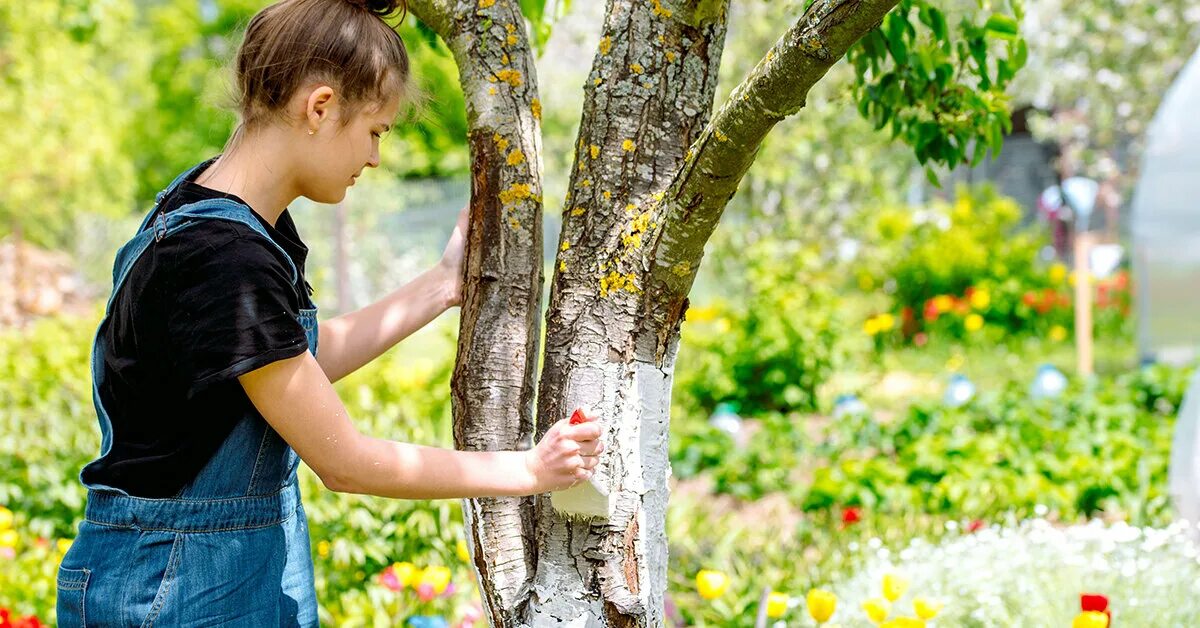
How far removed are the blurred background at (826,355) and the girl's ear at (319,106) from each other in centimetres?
18

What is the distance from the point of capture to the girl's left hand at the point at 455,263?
64.1 inches

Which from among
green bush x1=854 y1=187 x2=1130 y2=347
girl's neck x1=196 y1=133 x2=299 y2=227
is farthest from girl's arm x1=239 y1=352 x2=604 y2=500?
green bush x1=854 y1=187 x2=1130 y2=347

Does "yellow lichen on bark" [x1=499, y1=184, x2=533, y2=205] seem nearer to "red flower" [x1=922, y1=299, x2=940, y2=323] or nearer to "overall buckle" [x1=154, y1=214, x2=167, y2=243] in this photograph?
"overall buckle" [x1=154, y1=214, x2=167, y2=243]

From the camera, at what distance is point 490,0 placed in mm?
1498

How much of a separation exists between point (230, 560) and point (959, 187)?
9.17m

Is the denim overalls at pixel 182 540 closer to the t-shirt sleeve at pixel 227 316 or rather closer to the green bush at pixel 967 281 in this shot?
the t-shirt sleeve at pixel 227 316

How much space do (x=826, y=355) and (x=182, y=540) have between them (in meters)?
5.00

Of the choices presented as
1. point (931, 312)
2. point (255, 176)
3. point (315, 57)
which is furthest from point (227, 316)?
point (931, 312)

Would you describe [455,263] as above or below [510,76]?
below

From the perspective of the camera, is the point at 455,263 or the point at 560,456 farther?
the point at 455,263

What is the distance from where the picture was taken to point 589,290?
1.44m

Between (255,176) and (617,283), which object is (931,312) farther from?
(255,176)

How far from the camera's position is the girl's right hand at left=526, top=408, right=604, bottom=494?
1282mm

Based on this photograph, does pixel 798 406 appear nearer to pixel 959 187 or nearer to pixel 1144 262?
pixel 1144 262
